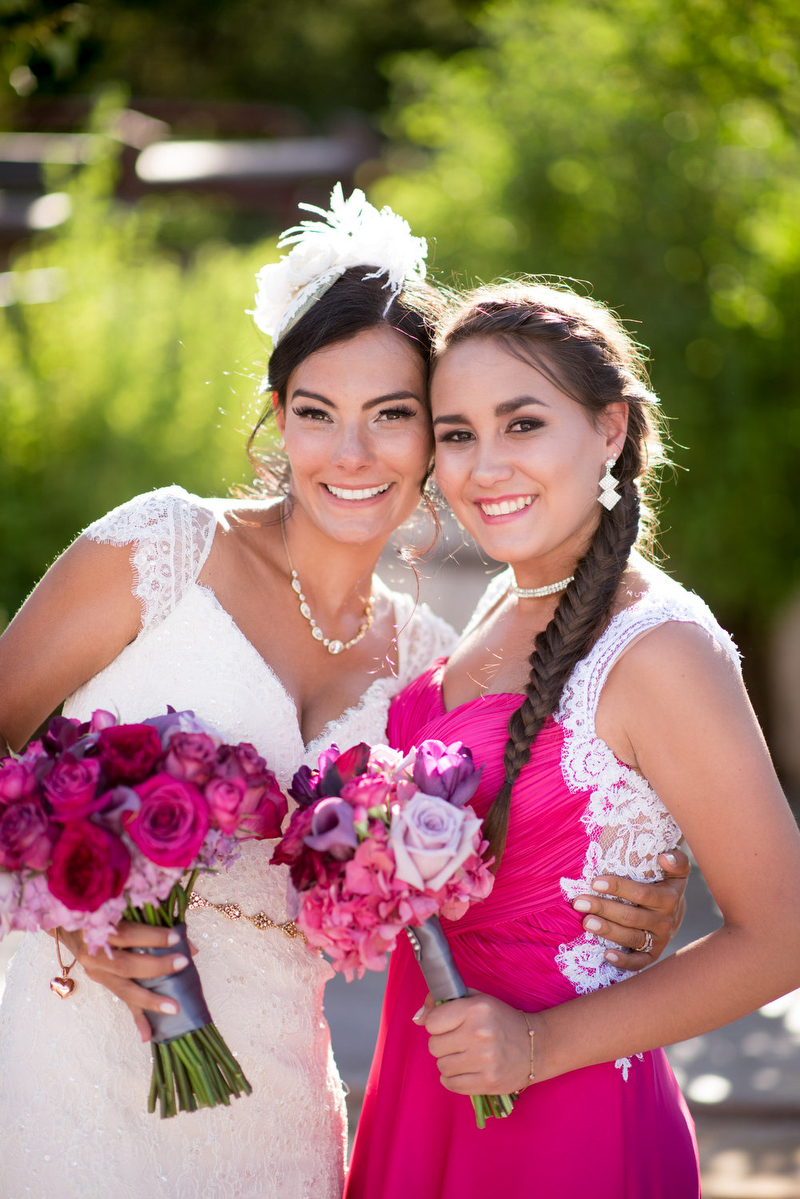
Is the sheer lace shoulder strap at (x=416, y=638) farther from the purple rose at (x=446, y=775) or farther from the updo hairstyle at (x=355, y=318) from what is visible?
the purple rose at (x=446, y=775)

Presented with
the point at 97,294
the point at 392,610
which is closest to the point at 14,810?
the point at 392,610

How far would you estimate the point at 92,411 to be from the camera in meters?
7.00

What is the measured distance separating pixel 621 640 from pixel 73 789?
109 centimetres

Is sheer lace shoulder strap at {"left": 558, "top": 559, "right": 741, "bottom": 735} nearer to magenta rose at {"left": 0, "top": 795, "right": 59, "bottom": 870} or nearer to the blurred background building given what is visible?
magenta rose at {"left": 0, "top": 795, "right": 59, "bottom": 870}

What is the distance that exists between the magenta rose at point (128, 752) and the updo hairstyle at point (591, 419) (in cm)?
75

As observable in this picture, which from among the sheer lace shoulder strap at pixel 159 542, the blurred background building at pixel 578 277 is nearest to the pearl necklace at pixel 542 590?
the sheer lace shoulder strap at pixel 159 542

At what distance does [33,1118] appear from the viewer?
2303 millimetres

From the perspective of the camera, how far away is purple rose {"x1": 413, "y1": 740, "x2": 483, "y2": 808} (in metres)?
1.98

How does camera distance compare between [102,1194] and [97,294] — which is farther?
[97,294]

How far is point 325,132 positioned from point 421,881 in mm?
25528

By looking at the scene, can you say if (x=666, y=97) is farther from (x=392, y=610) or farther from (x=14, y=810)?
(x=14, y=810)

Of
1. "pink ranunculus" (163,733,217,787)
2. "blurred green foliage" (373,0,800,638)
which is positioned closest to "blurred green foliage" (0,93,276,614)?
"blurred green foliage" (373,0,800,638)

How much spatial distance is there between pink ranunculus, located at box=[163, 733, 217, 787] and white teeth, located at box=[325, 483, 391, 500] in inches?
39.5

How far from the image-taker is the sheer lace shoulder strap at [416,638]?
3166 millimetres
